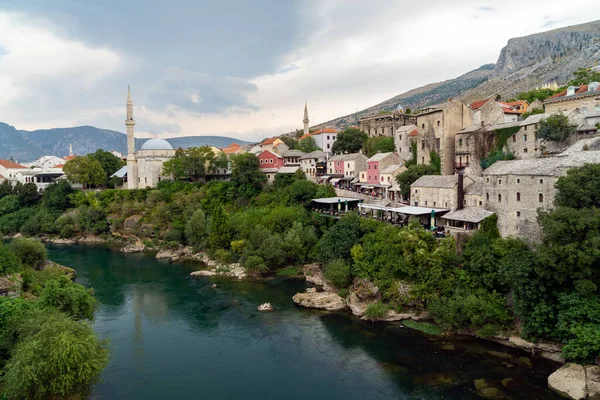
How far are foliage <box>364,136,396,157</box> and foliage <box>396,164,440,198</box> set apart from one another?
929 cm

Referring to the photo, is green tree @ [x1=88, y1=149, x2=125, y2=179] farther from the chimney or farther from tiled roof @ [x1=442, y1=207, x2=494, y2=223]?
tiled roof @ [x1=442, y1=207, x2=494, y2=223]

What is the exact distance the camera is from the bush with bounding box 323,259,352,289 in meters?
25.6

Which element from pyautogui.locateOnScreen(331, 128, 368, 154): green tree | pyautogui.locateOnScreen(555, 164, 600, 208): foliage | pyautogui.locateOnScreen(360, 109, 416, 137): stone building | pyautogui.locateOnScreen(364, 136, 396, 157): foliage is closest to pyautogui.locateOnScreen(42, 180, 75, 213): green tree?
pyautogui.locateOnScreen(331, 128, 368, 154): green tree

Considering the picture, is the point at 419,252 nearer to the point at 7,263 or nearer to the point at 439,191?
the point at 439,191

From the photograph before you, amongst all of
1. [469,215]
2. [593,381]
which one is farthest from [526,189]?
[593,381]

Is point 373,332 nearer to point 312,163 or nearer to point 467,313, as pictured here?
point 467,313

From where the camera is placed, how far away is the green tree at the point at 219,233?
3559 centimetres

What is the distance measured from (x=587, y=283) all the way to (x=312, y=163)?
31.6 metres

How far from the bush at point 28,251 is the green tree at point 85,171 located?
Result: 28087 mm

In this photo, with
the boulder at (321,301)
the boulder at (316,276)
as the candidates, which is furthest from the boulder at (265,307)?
the boulder at (316,276)

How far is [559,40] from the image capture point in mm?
108812

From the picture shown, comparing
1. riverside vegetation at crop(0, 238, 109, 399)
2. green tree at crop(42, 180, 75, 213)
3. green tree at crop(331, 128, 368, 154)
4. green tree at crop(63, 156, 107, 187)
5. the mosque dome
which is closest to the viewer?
riverside vegetation at crop(0, 238, 109, 399)

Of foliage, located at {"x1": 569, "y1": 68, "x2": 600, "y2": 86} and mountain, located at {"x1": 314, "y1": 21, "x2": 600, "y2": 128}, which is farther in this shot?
mountain, located at {"x1": 314, "y1": 21, "x2": 600, "y2": 128}

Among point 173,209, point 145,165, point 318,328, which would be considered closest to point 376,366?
point 318,328
